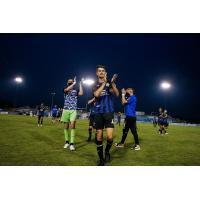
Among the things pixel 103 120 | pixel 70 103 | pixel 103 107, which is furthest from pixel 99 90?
pixel 70 103

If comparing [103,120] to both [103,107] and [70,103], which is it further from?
[70,103]

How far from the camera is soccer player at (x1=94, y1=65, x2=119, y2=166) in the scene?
5547 millimetres

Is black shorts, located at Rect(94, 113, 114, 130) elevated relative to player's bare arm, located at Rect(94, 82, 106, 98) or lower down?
lower down

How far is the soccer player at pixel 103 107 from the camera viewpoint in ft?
18.2

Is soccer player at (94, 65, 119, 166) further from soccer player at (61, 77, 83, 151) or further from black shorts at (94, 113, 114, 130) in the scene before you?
soccer player at (61, 77, 83, 151)

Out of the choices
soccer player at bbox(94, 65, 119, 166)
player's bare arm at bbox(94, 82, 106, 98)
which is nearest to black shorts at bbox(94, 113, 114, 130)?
soccer player at bbox(94, 65, 119, 166)

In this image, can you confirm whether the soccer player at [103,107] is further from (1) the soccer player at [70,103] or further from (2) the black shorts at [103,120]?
(1) the soccer player at [70,103]

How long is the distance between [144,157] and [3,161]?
12.6 ft

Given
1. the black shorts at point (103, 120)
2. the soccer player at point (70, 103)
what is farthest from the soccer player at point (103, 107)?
the soccer player at point (70, 103)

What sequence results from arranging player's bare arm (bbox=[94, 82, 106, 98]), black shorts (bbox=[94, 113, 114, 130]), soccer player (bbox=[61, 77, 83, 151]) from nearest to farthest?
1. player's bare arm (bbox=[94, 82, 106, 98])
2. black shorts (bbox=[94, 113, 114, 130])
3. soccer player (bbox=[61, 77, 83, 151])

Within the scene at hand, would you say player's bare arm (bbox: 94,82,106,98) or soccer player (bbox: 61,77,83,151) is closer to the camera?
player's bare arm (bbox: 94,82,106,98)
